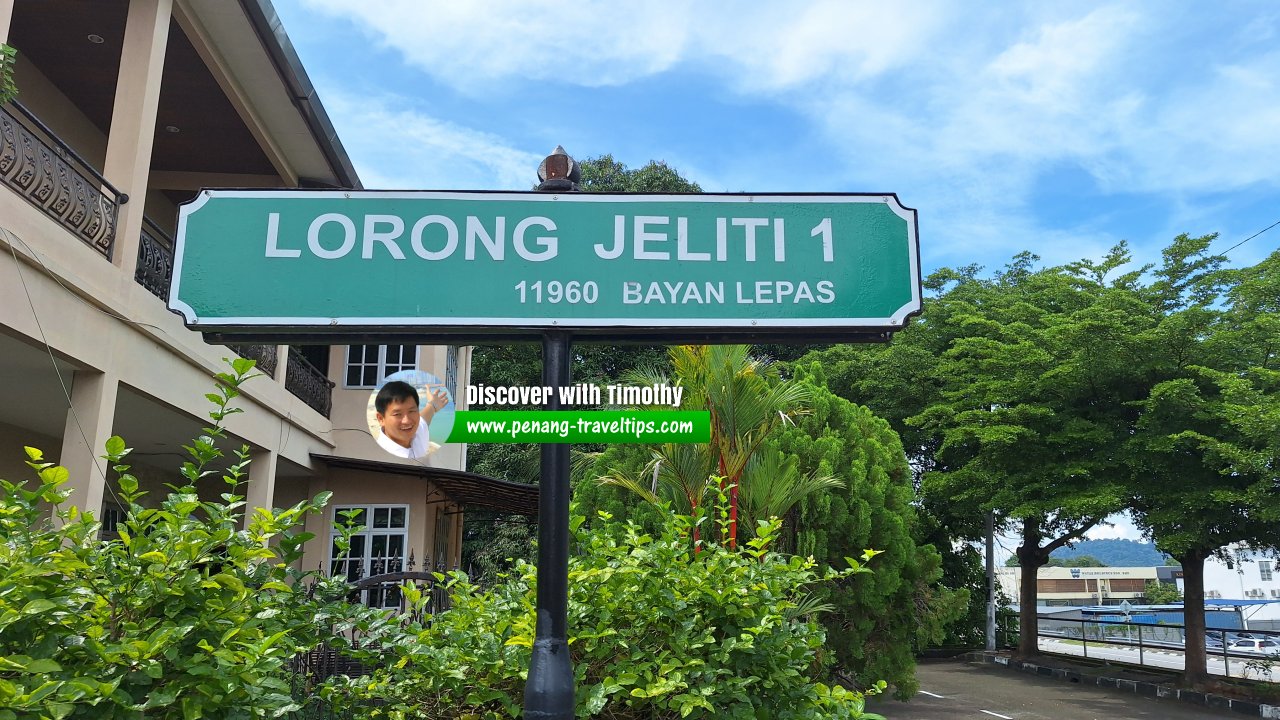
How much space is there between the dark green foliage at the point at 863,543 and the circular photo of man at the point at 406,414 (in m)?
7.29

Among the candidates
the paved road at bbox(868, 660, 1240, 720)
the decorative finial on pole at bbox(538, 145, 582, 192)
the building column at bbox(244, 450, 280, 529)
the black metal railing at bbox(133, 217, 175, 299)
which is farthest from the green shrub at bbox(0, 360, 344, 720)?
the paved road at bbox(868, 660, 1240, 720)

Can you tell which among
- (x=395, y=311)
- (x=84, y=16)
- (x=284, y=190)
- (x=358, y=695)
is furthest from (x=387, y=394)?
(x=84, y=16)

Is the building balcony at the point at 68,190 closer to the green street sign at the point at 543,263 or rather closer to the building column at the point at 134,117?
the building column at the point at 134,117

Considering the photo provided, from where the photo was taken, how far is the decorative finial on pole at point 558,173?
2639 mm

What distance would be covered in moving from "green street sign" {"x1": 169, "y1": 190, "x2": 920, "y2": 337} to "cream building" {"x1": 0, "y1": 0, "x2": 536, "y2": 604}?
0.15 metres

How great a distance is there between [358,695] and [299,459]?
411 inches

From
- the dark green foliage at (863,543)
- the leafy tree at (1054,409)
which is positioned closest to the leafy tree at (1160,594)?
the leafy tree at (1054,409)

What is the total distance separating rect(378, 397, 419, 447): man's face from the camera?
257 centimetres

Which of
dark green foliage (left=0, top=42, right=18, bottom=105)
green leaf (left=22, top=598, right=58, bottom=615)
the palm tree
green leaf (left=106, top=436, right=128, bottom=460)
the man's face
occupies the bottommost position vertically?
green leaf (left=22, top=598, right=58, bottom=615)

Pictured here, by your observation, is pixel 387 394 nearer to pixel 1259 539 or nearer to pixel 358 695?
pixel 358 695

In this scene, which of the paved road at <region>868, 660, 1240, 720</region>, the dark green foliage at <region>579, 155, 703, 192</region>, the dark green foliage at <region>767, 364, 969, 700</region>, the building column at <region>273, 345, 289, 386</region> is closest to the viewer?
the dark green foliage at <region>767, 364, 969, 700</region>

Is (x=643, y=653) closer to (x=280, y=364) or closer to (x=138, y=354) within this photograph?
(x=138, y=354)

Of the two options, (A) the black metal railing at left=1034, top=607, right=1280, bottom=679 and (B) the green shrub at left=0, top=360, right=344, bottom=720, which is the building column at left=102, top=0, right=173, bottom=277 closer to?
(B) the green shrub at left=0, top=360, right=344, bottom=720

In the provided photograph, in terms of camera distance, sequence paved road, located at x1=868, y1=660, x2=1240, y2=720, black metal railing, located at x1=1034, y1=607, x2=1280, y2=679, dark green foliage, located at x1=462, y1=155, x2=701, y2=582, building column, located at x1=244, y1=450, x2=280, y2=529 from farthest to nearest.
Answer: dark green foliage, located at x1=462, y1=155, x2=701, y2=582
black metal railing, located at x1=1034, y1=607, x2=1280, y2=679
paved road, located at x1=868, y1=660, x2=1240, y2=720
building column, located at x1=244, y1=450, x2=280, y2=529
